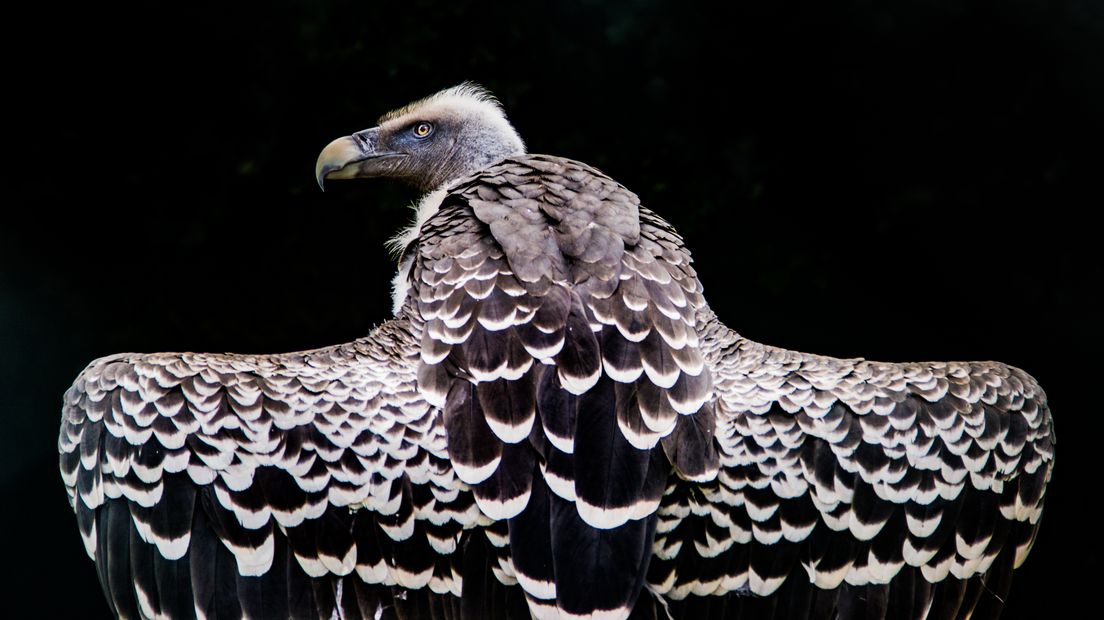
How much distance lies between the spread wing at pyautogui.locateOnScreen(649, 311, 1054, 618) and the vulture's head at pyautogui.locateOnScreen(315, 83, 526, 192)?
174 centimetres

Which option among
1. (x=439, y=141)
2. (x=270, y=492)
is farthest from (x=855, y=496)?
(x=439, y=141)

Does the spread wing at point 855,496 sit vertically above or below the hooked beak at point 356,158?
below

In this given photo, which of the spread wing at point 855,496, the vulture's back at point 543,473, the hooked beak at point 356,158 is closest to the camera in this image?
the vulture's back at point 543,473

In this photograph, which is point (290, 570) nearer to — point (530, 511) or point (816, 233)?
point (530, 511)

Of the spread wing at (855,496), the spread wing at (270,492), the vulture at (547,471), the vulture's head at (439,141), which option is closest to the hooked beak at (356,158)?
the vulture's head at (439,141)

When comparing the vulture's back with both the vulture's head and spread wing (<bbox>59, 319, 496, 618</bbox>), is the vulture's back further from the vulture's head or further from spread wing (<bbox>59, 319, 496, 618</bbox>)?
the vulture's head

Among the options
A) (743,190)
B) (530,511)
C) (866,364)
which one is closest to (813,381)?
(866,364)

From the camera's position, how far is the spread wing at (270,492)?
119 inches

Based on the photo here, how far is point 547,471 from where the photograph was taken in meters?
2.92

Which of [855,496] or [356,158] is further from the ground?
[356,158]

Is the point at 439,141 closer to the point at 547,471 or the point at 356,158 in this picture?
the point at 356,158

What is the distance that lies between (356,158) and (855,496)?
8.26 ft

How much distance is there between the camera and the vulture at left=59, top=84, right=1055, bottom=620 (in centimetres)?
295

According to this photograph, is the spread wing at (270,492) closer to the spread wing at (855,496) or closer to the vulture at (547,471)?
the vulture at (547,471)
